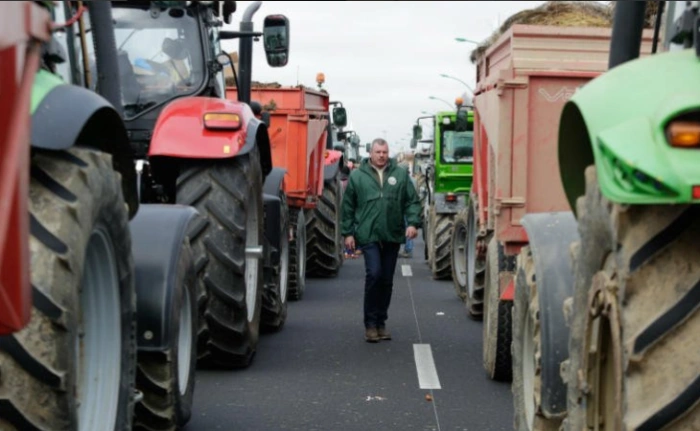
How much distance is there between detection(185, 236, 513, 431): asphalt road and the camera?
346 inches

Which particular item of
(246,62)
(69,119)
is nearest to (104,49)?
(69,119)

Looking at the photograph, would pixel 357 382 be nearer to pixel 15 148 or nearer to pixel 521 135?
pixel 521 135

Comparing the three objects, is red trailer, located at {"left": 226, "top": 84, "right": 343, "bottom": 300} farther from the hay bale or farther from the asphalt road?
the hay bale

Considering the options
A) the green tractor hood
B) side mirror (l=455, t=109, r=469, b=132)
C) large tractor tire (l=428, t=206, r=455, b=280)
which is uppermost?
the green tractor hood

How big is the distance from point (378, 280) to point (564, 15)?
3.30 meters

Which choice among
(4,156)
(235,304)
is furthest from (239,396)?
(4,156)

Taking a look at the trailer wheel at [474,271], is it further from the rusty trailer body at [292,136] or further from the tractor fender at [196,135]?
the tractor fender at [196,135]

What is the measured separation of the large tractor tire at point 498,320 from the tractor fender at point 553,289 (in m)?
3.40

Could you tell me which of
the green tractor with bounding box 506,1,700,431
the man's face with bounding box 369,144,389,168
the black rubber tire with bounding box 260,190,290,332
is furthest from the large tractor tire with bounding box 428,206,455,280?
the green tractor with bounding box 506,1,700,431

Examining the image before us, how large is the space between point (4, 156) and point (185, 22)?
6989 millimetres

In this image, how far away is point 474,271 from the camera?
1373 cm

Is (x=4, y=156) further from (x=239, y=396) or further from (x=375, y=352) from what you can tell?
(x=375, y=352)

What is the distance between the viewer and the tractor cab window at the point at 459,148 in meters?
20.4

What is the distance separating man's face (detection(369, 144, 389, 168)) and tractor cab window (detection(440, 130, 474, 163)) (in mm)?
7266
